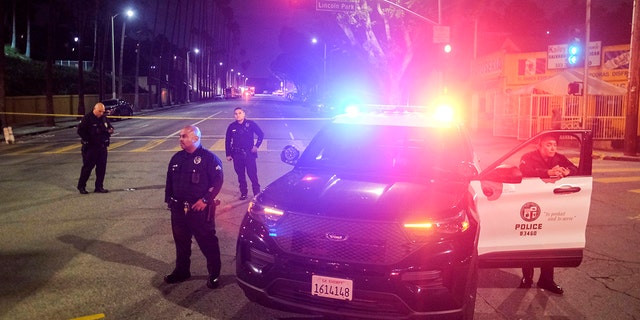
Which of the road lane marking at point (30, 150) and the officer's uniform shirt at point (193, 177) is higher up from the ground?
the officer's uniform shirt at point (193, 177)

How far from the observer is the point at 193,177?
5656 millimetres

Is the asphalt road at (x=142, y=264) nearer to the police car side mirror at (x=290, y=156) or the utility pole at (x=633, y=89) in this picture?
the police car side mirror at (x=290, y=156)

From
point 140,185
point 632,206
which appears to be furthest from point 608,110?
point 140,185

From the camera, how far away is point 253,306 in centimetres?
521

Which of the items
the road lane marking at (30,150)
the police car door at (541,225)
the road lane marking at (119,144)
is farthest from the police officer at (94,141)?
the road lane marking at (119,144)

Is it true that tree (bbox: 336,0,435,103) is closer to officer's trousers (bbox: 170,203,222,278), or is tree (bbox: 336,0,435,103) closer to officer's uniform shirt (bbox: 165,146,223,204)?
officer's uniform shirt (bbox: 165,146,223,204)

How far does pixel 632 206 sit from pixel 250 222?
357 inches

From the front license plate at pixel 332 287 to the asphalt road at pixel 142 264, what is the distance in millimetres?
1126

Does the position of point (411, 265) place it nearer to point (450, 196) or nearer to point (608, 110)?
point (450, 196)

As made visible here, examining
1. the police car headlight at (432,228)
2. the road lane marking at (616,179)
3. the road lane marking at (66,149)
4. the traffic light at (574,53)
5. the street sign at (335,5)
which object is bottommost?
the road lane marking at (616,179)

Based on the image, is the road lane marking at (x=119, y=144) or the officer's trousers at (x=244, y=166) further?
the road lane marking at (x=119, y=144)

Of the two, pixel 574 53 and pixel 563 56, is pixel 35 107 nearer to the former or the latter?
pixel 563 56

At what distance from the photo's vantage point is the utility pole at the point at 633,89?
20.0 metres

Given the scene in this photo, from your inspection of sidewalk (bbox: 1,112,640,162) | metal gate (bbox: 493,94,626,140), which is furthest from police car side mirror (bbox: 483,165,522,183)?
metal gate (bbox: 493,94,626,140)
